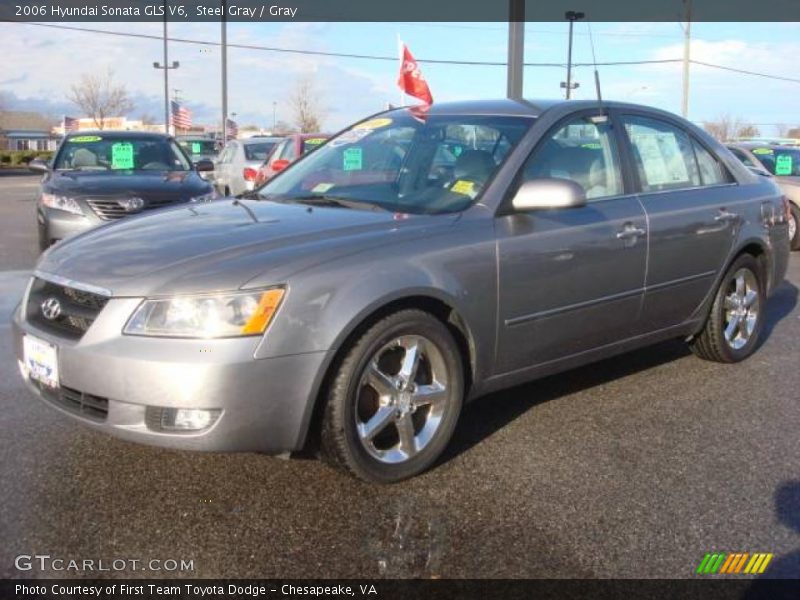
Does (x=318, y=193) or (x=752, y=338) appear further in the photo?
(x=752, y=338)

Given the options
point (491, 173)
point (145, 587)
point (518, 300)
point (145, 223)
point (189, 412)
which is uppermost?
point (491, 173)

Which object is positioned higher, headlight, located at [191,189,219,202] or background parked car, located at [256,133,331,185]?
background parked car, located at [256,133,331,185]

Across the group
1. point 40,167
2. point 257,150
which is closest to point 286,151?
point 257,150

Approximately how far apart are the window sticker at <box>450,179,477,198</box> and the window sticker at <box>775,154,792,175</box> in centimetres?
1028

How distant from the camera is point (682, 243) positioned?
185 inches

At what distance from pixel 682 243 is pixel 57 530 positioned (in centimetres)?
350

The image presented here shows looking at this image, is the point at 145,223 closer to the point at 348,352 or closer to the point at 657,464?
the point at 348,352

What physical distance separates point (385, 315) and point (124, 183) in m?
5.74

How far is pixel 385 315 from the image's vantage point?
3354mm

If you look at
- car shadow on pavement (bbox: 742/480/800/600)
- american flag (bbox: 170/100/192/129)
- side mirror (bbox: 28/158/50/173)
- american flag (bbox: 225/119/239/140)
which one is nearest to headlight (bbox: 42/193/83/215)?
side mirror (bbox: 28/158/50/173)

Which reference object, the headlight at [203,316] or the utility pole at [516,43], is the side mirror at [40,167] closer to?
the utility pole at [516,43]

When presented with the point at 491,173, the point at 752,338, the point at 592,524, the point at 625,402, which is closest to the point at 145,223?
the point at 491,173

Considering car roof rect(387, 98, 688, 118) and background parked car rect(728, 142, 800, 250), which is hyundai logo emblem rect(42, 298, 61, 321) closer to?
car roof rect(387, 98, 688, 118)

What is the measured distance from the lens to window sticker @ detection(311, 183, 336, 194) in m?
4.36
